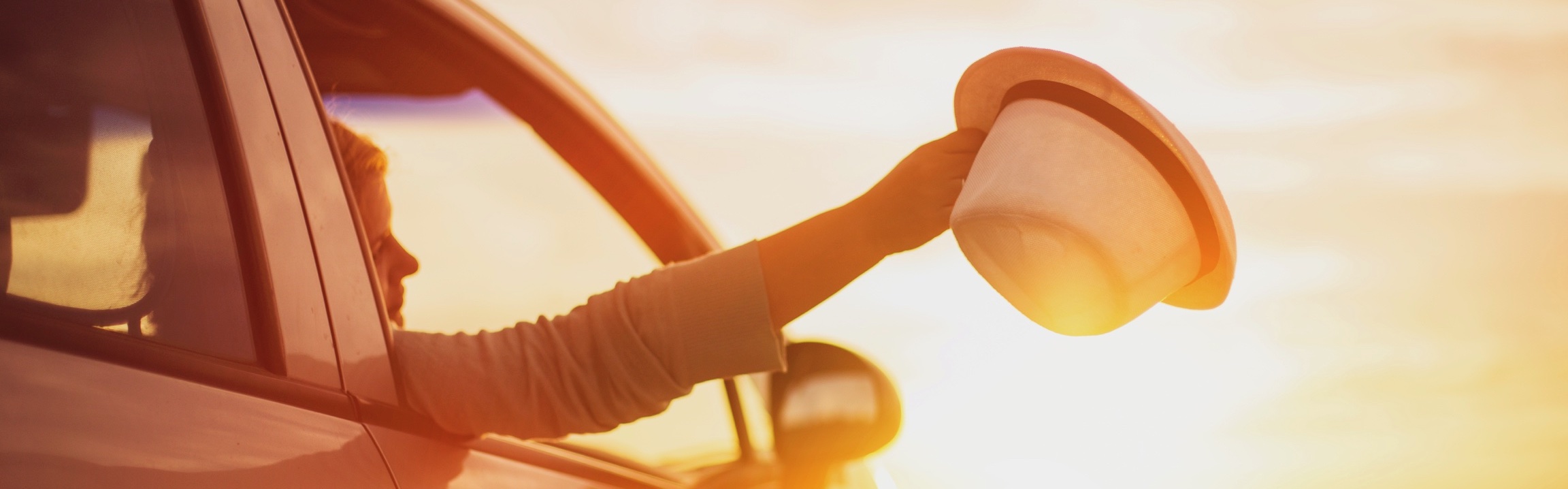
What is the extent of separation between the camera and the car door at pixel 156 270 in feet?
3.40

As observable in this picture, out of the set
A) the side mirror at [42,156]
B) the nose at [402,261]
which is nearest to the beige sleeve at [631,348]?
the nose at [402,261]

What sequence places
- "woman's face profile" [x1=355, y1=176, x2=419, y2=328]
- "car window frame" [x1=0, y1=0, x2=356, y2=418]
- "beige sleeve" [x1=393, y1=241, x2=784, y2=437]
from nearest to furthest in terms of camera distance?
"car window frame" [x1=0, y1=0, x2=356, y2=418] → "beige sleeve" [x1=393, y1=241, x2=784, y2=437] → "woman's face profile" [x1=355, y1=176, x2=419, y2=328]

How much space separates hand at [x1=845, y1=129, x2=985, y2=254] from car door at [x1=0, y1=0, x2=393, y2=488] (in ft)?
2.29

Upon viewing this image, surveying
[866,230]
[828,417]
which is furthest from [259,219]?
[828,417]

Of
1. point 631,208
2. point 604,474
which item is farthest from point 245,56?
point 631,208

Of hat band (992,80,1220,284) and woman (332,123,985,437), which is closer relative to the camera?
hat band (992,80,1220,284)

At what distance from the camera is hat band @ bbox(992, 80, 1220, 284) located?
1.50m

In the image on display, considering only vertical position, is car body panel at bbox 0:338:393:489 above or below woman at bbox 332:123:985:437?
below

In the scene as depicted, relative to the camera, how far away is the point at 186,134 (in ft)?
4.44

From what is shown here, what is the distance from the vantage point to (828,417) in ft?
7.94

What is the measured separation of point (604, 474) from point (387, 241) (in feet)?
1.67

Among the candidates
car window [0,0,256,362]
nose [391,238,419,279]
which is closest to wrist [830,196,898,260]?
nose [391,238,419,279]

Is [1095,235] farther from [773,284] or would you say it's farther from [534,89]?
[534,89]

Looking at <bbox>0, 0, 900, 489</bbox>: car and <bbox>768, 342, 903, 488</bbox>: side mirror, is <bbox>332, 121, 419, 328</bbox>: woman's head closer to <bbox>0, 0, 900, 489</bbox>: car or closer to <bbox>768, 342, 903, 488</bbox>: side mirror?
<bbox>0, 0, 900, 489</bbox>: car
